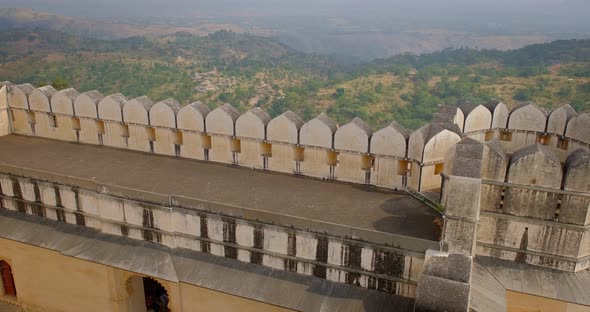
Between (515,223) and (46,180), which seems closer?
(515,223)

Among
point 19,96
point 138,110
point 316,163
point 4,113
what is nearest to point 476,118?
point 316,163

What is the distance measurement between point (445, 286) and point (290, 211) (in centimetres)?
320

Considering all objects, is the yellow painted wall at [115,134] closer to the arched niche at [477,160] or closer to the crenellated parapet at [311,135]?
the crenellated parapet at [311,135]

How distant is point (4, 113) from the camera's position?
45.8 ft

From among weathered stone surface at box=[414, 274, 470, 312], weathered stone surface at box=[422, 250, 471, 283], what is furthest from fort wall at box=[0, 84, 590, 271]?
weathered stone surface at box=[414, 274, 470, 312]

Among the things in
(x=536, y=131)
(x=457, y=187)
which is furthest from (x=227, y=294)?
(x=536, y=131)

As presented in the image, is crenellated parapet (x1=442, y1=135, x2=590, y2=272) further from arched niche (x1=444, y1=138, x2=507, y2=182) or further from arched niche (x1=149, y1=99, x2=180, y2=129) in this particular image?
arched niche (x1=149, y1=99, x2=180, y2=129)

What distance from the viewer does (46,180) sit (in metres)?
10.6

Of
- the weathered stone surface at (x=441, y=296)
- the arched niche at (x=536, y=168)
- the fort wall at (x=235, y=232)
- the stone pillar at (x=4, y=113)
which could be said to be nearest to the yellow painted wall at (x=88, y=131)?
the fort wall at (x=235, y=232)

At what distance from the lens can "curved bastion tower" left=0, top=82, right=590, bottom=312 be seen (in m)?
7.79

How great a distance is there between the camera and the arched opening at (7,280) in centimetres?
1189

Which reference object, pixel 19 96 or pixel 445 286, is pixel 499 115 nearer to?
pixel 445 286

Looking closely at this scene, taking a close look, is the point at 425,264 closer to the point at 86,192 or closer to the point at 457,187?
the point at 457,187

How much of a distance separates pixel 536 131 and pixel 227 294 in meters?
7.49
